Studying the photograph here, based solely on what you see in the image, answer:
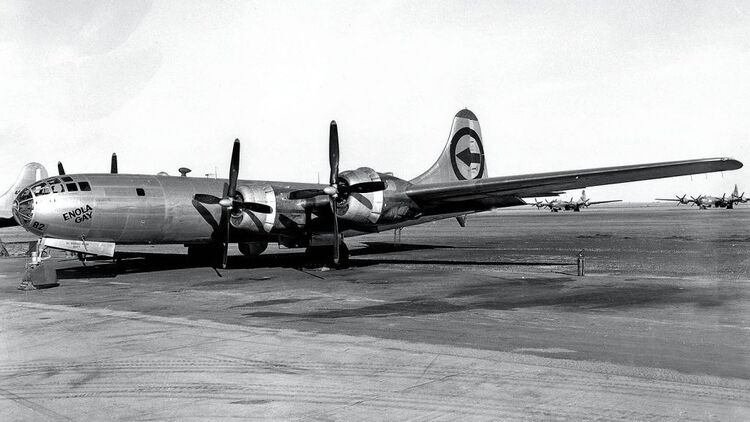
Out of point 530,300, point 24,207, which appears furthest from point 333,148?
point 530,300

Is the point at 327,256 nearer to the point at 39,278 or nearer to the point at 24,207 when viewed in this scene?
the point at 39,278

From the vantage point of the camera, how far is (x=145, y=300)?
16844 mm

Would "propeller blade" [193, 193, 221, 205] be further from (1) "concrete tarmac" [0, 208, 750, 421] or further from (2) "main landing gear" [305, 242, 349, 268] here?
(2) "main landing gear" [305, 242, 349, 268]

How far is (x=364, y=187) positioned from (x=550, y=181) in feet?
22.0

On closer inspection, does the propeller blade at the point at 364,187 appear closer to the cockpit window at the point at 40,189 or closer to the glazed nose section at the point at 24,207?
the cockpit window at the point at 40,189

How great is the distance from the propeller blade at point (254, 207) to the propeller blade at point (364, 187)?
9.90 ft

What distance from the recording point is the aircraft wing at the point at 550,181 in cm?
2031

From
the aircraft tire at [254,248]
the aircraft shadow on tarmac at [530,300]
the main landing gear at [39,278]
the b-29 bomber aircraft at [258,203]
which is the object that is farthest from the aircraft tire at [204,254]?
the aircraft shadow on tarmac at [530,300]

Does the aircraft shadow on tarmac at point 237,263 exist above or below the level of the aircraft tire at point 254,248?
below

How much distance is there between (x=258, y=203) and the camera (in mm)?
24344

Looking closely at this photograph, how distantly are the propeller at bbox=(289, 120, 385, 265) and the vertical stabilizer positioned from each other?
7776 millimetres

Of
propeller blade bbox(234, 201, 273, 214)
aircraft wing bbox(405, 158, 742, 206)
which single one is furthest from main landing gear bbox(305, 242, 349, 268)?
aircraft wing bbox(405, 158, 742, 206)

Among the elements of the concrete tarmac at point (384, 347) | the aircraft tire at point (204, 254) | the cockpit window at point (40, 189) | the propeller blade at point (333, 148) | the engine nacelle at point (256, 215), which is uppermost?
the propeller blade at point (333, 148)

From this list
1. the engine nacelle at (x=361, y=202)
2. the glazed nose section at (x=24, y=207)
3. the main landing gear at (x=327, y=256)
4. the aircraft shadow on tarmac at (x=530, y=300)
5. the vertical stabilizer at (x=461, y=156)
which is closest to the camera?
the aircraft shadow on tarmac at (x=530, y=300)
